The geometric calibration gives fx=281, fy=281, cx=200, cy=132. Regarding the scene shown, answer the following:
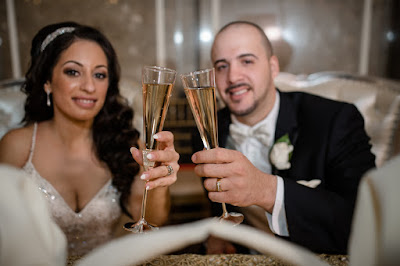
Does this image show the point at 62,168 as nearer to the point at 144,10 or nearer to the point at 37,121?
the point at 37,121

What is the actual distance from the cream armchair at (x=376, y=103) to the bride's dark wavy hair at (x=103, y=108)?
5.12ft

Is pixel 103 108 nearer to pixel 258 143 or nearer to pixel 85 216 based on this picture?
pixel 85 216

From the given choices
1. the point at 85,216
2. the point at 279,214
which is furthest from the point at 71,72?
the point at 279,214

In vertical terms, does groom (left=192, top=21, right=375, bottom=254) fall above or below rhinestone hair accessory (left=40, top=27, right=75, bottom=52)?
below

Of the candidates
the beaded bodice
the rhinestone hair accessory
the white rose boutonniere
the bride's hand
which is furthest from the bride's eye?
the white rose boutonniere

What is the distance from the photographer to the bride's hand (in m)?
1.07

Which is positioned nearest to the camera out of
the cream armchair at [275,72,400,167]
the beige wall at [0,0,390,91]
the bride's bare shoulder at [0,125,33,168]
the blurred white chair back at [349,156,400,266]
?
the blurred white chair back at [349,156,400,266]

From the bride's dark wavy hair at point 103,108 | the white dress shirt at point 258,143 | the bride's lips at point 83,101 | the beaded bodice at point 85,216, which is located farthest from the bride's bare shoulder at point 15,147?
the white dress shirt at point 258,143

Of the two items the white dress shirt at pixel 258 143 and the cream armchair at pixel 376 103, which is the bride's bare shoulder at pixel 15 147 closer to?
the white dress shirt at pixel 258 143

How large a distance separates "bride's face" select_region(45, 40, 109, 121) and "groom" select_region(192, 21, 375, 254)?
31.5 inches

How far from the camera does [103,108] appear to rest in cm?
208

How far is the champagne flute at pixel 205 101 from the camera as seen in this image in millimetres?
1017

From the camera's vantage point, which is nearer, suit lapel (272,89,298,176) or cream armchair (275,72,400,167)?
suit lapel (272,89,298,176)

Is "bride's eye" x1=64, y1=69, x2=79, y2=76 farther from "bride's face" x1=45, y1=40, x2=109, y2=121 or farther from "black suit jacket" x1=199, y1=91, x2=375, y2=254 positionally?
"black suit jacket" x1=199, y1=91, x2=375, y2=254
